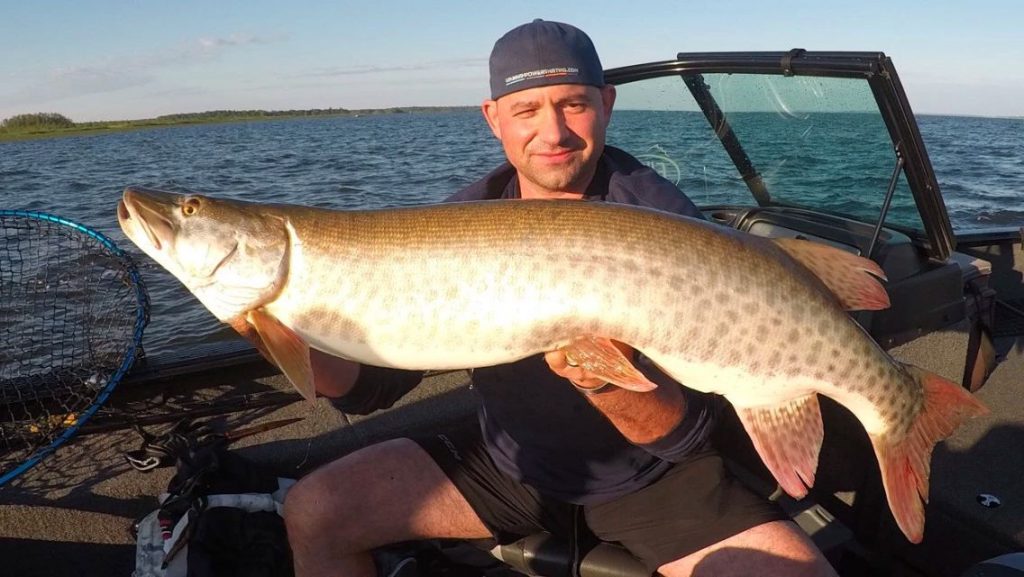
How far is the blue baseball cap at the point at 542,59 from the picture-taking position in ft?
8.79

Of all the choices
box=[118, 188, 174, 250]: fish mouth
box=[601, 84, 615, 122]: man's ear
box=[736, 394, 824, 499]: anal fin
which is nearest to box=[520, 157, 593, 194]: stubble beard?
box=[601, 84, 615, 122]: man's ear

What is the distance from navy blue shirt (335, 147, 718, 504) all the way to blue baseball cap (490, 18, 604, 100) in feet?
1.53

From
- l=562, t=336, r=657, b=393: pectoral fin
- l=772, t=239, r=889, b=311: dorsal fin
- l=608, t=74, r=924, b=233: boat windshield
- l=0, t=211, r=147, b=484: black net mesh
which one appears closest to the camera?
l=562, t=336, r=657, b=393: pectoral fin

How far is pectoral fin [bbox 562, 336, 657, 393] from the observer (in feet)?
7.13

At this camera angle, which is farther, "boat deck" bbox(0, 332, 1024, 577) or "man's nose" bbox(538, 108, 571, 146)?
"boat deck" bbox(0, 332, 1024, 577)

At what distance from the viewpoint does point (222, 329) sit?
7906 mm

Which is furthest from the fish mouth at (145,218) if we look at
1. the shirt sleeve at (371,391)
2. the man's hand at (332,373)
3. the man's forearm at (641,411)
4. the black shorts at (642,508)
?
the man's forearm at (641,411)

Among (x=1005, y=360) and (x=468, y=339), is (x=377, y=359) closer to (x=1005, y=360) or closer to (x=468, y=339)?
(x=468, y=339)

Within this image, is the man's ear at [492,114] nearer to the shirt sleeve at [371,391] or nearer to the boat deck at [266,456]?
the shirt sleeve at [371,391]

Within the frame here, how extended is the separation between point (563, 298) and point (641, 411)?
53cm

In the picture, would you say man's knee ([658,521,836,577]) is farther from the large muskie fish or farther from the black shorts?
the large muskie fish

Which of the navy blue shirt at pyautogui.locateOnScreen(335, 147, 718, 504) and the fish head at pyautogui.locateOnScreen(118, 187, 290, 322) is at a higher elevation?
the fish head at pyautogui.locateOnScreen(118, 187, 290, 322)

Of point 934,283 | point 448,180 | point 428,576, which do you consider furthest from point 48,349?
point 448,180

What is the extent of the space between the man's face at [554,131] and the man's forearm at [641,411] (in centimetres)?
96
